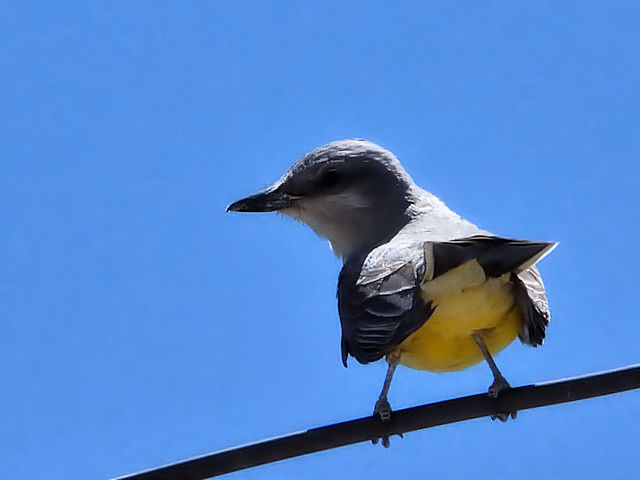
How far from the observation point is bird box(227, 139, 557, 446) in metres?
4.29

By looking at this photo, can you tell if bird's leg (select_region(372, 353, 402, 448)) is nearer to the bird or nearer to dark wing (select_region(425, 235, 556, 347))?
the bird

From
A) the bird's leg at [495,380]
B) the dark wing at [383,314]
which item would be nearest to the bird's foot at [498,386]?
the bird's leg at [495,380]

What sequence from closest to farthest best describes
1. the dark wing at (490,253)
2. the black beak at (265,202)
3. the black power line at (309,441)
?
the black power line at (309,441) → the dark wing at (490,253) → the black beak at (265,202)

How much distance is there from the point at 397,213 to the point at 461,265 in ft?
5.04

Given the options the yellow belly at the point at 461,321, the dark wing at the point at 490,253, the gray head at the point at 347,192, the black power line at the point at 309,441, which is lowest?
the black power line at the point at 309,441

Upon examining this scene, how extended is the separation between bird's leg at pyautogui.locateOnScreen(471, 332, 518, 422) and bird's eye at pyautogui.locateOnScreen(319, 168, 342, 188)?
58.6 inches

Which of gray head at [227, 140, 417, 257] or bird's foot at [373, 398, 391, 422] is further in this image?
gray head at [227, 140, 417, 257]

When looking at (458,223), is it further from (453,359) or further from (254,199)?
(254,199)

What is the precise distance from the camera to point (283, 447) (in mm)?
3340

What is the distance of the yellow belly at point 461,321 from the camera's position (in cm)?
438

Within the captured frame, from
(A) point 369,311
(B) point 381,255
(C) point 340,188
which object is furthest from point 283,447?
(C) point 340,188

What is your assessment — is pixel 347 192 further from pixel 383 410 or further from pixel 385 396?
pixel 383 410

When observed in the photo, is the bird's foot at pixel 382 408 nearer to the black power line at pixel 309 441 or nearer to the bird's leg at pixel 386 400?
the bird's leg at pixel 386 400

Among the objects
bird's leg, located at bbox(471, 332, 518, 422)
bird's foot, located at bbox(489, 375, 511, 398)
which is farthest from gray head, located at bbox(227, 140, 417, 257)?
bird's foot, located at bbox(489, 375, 511, 398)
